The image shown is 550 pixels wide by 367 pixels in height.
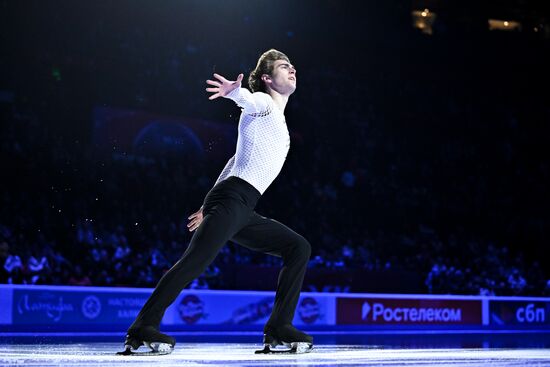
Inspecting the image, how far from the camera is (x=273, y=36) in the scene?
19.8m

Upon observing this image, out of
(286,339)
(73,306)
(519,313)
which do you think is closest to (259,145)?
(286,339)

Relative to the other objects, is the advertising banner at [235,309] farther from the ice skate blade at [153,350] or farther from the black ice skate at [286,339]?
the ice skate blade at [153,350]

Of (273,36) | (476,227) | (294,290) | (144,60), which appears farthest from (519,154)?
(294,290)

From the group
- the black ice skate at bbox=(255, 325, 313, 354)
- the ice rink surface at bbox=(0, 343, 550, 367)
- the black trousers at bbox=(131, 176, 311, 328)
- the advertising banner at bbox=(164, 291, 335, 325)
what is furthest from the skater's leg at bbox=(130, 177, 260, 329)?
the advertising banner at bbox=(164, 291, 335, 325)

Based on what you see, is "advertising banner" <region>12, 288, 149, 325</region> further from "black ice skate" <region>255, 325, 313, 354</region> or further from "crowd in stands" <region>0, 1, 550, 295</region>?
"black ice skate" <region>255, 325, 313, 354</region>

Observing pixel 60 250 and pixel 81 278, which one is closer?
pixel 81 278

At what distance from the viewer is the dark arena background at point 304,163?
1101 cm

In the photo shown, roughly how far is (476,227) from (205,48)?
784 centimetres

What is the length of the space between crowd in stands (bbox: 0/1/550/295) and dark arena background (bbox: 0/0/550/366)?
0.05 meters

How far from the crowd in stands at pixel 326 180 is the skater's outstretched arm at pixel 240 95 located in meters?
7.49

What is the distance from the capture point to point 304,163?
17.5m

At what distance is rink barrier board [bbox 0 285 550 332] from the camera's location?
30.6ft

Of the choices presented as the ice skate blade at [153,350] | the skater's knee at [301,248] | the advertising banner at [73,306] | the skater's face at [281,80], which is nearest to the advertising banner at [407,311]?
the advertising banner at [73,306]

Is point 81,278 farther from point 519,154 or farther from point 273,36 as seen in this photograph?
point 519,154
